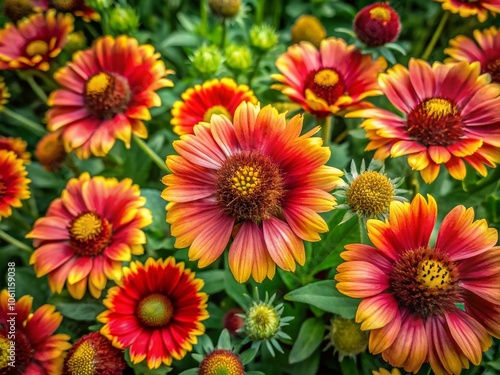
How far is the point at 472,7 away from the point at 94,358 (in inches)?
52.7

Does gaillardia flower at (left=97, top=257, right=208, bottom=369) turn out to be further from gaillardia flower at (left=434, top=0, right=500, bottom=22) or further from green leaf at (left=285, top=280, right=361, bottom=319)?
gaillardia flower at (left=434, top=0, right=500, bottom=22)

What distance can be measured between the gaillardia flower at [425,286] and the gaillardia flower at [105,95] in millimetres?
675

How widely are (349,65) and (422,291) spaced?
2.20 feet

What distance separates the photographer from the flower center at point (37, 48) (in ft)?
4.79

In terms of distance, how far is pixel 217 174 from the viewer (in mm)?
1028

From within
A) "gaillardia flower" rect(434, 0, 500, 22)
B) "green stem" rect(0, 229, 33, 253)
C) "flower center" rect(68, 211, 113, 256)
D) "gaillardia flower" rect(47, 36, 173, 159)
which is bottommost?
"green stem" rect(0, 229, 33, 253)

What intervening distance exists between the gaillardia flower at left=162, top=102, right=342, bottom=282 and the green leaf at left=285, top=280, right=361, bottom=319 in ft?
0.39

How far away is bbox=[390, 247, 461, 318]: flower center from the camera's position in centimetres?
94

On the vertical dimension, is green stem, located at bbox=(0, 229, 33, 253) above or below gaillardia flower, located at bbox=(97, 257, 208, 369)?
below

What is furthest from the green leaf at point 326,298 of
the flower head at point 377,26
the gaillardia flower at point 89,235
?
the flower head at point 377,26

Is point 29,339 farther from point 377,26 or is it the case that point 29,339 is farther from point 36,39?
point 377,26

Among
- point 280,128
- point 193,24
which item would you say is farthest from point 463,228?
point 193,24

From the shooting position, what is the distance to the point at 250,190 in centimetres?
97

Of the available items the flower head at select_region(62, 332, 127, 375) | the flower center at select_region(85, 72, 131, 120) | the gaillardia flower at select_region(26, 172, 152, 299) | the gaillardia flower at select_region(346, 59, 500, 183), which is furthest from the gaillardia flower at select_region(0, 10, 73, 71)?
the gaillardia flower at select_region(346, 59, 500, 183)
